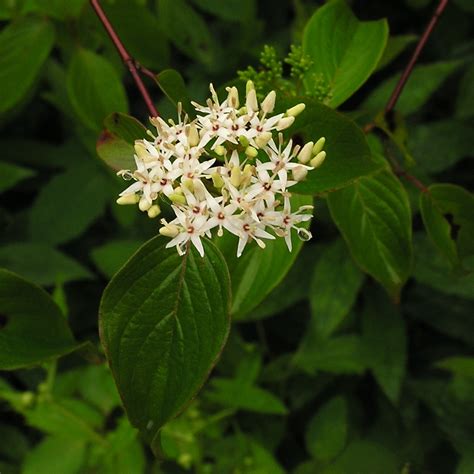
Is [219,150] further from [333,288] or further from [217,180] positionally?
[333,288]

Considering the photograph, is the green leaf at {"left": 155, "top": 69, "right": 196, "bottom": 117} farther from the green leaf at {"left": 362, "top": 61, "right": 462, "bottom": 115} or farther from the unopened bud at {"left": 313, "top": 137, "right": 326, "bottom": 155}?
the green leaf at {"left": 362, "top": 61, "right": 462, "bottom": 115}

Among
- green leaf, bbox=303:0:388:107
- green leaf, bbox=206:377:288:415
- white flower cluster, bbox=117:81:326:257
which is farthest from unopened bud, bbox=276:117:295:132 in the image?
green leaf, bbox=206:377:288:415

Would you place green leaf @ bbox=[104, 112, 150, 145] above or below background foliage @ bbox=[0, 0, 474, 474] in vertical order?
above


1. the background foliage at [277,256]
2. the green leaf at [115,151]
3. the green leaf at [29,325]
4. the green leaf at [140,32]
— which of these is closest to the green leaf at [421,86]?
the background foliage at [277,256]

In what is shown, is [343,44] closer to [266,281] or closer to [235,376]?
[266,281]

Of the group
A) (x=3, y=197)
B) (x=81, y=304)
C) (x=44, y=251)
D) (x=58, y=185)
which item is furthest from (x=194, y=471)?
(x=3, y=197)
